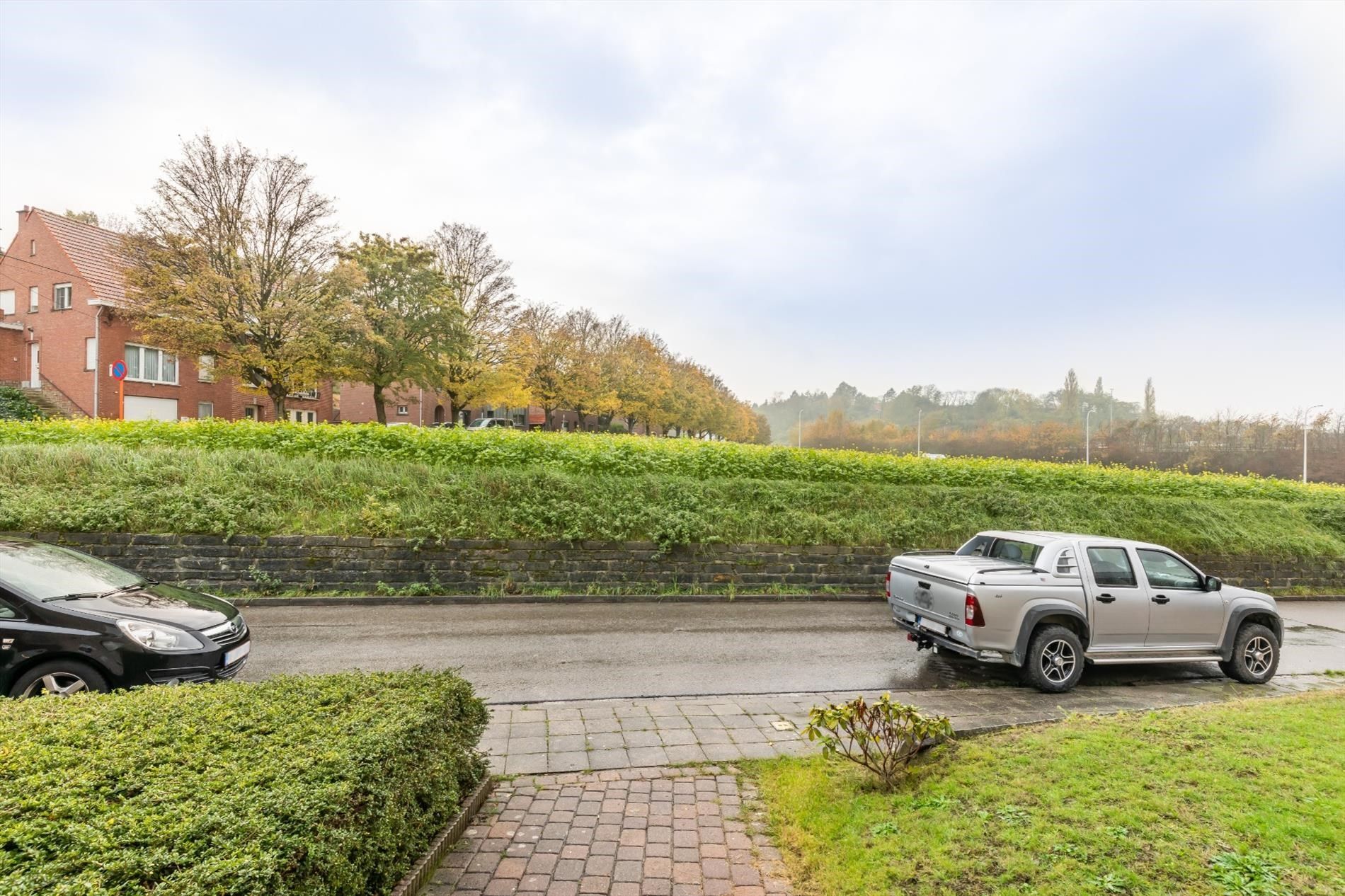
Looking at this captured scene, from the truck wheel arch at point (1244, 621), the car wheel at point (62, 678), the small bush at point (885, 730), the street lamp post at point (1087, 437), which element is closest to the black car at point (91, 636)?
the car wheel at point (62, 678)

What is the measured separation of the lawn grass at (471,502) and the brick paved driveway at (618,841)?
310 inches

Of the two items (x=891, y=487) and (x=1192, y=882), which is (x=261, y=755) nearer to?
(x=1192, y=882)

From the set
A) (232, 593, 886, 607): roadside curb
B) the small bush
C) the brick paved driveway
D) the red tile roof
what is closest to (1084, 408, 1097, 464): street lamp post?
(232, 593, 886, 607): roadside curb

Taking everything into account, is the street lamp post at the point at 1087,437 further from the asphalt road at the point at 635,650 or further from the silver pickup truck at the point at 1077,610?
the silver pickup truck at the point at 1077,610

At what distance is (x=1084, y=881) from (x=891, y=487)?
41.2 feet

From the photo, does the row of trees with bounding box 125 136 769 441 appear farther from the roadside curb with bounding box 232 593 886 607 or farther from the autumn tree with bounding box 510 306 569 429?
the roadside curb with bounding box 232 593 886 607

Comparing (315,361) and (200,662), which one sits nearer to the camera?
(200,662)

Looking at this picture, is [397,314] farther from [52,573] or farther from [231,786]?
[231,786]

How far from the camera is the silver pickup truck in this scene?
710 cm

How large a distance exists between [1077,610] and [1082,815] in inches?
166

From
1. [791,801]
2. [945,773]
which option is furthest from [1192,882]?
[791,801]

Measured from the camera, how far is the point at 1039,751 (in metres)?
4.60

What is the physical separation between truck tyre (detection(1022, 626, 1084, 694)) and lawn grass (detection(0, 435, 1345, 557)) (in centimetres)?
614

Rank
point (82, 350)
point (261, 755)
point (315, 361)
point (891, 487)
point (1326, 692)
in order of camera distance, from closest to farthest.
Answer: point (261, 755) < point (1326, 692) < point (891, 487) < point (315, 361) < point (82, 350)
